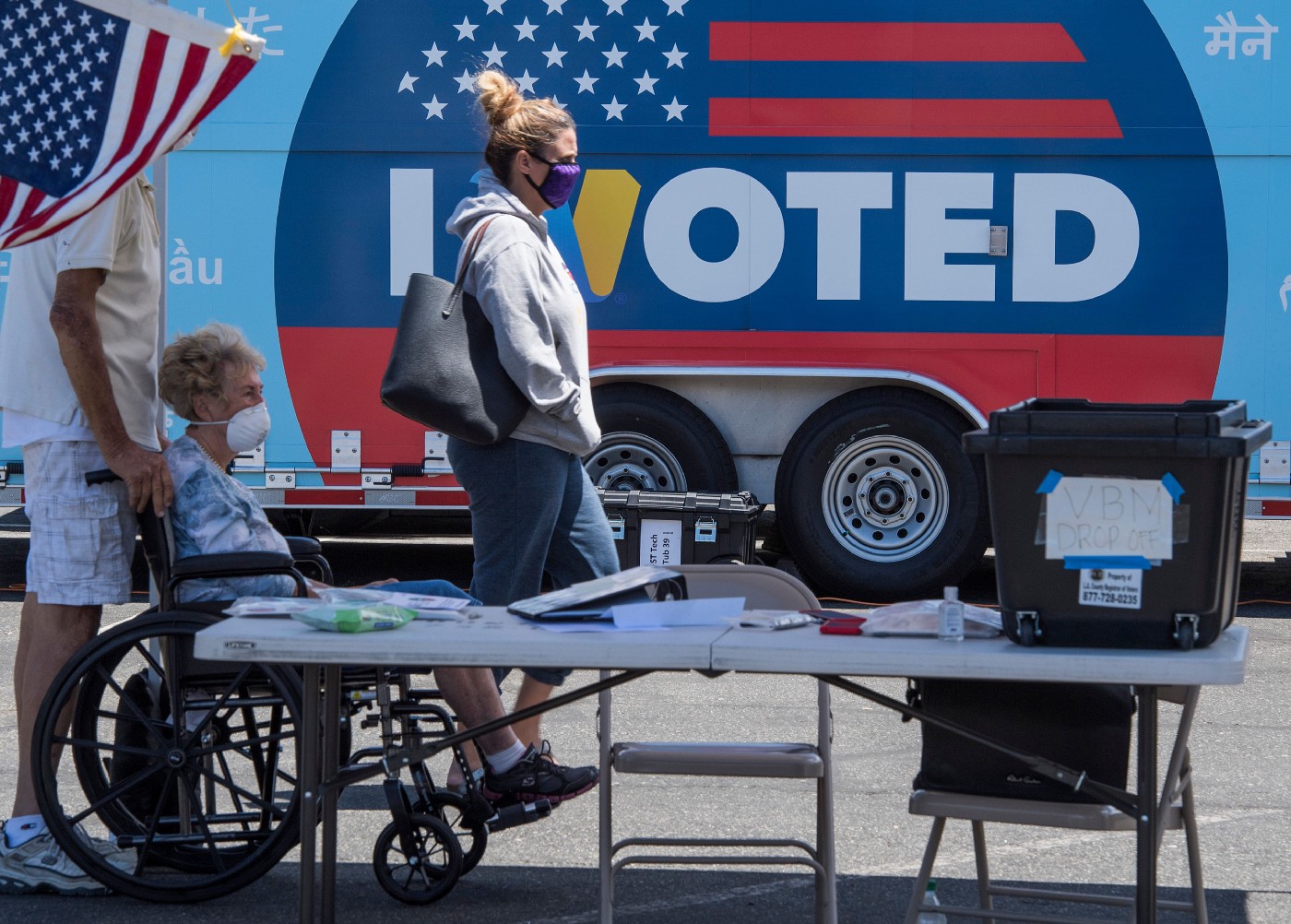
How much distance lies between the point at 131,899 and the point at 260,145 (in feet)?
17.5

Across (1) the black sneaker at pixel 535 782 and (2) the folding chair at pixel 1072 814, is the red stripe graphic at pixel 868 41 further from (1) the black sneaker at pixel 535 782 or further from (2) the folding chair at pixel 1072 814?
(2) the folding chair at pixel 1072 814

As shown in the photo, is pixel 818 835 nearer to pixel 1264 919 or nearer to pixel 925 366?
pixel 1264 919

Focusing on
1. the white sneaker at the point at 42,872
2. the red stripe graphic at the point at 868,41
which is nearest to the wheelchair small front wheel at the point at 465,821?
the white sneaker at the point at 42,872

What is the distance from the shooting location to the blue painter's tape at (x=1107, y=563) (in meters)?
2.75

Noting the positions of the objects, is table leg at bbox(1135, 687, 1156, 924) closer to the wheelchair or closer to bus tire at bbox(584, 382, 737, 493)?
the wheelchair

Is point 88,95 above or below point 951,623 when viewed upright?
above

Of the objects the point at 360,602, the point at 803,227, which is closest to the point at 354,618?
the point at 360,602

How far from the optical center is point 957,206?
8.09 meters

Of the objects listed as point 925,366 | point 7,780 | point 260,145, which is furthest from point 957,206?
point 7,780

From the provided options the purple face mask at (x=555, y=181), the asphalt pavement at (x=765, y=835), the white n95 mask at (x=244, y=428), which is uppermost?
the purple face mask at (x=555, y=181)

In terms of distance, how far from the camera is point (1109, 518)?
2777 millimetres

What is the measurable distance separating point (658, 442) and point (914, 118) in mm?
2163

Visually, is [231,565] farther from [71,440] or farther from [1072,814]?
[1072,814]

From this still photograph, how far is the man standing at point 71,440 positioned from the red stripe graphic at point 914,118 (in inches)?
184
